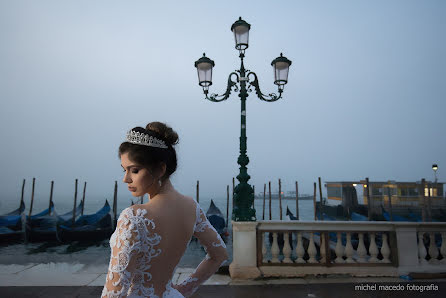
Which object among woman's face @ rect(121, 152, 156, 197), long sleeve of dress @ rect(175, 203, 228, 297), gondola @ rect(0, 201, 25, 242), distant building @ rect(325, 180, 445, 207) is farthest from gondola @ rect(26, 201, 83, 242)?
distant building @ rect(325, 180, 445, 207)

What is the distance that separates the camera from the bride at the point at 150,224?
2.66 feet

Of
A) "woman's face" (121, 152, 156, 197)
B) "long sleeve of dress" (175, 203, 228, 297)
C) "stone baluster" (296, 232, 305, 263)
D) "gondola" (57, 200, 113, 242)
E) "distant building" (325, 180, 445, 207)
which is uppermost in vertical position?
"woman's face" (121, 152, 156, 197)

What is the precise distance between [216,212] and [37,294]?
1794 cm

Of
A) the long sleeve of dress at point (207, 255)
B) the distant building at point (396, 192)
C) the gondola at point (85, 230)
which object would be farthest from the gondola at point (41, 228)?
the distant building at point (396, 192)

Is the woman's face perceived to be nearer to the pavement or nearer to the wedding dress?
the wedding dress

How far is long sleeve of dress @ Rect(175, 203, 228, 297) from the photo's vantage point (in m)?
1.08

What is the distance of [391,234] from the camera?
4.52 meters

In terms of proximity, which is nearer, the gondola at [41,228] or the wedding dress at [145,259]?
the wedding dress at [145,259]

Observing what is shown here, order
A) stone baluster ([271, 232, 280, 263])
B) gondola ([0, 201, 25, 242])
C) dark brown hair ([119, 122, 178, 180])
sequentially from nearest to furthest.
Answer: dark brown hair ([119, 122, 178, 180]) → stone baluster ([271, 232, 280, 263]) → gondola ([0, 201, 25, 242])

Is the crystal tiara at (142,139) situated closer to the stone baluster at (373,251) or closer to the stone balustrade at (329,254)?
the stone balustrade at (329,254)

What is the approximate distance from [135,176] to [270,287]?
12.1 ft

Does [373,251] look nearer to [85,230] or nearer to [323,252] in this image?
[323,252]

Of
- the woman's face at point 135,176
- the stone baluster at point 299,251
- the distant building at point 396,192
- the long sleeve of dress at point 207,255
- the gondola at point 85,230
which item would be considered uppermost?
the woman's face at point 135,176

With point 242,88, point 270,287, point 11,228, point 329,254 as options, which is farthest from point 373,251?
point 11,228
